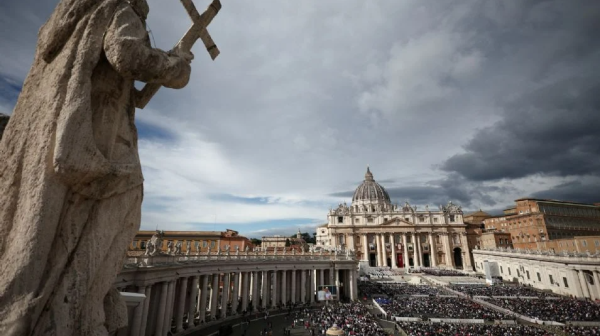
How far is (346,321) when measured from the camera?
2828 cm

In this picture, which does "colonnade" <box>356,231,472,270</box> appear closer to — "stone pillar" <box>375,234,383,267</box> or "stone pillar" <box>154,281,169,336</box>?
"stone pillar" <box>375,234,383,267</box>

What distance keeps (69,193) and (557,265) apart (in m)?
62.9

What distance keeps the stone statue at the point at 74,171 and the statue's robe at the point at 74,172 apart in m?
0.01

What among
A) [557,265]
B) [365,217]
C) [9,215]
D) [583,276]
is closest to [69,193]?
[9,215]

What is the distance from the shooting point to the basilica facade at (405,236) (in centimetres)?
9194

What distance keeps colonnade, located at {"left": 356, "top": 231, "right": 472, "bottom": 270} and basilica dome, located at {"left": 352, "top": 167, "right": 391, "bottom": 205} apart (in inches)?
1129

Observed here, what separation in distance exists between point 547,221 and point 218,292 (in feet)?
262

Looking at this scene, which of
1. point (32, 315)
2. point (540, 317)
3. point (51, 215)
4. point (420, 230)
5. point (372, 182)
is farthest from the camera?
point (372, 182)

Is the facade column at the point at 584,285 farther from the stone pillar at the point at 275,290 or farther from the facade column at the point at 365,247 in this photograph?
Answer: the facade column at the point at 365,247

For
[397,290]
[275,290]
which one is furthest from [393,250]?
[275,290]

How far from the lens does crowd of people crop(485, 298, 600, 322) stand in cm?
2923

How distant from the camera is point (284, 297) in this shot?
3872cm

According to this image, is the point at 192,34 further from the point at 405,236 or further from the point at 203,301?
the point at 405,236

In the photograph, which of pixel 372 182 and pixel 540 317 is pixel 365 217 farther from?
pixel 540 317
